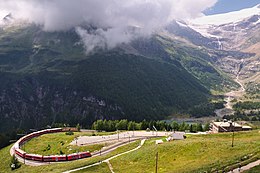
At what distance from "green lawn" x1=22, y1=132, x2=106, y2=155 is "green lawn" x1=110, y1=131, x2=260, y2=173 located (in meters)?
39.4

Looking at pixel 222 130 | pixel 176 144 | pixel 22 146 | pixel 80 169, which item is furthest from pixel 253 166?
pixel 22 146

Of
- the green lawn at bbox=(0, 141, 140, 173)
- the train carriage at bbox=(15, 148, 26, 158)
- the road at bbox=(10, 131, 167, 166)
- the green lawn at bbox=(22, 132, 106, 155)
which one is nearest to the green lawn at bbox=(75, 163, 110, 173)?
the green lawn at bbox=(0, 141, 140, 173)

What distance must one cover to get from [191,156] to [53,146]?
8824cm

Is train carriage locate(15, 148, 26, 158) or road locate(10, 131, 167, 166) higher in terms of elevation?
road locate(10, 131, 167, 166)

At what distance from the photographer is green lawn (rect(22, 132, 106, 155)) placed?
150 m

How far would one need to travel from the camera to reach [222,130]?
16075 cm

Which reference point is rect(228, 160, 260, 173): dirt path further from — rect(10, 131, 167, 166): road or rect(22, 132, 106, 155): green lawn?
rect(22, 132, 106, 155): green lawn

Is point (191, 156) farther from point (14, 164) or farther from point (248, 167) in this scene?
point (14, 164)

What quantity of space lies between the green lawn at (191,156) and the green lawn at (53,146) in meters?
39.4

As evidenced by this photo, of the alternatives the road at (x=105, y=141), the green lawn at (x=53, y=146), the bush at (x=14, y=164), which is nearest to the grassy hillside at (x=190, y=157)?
the road at (x=105, y=141)

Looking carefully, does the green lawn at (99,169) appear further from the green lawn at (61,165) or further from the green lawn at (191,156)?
the green lawn at (191,156)

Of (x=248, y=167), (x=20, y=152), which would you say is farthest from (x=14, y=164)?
(x=248, y=167)

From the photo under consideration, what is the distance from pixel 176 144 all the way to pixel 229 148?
1975 centimetres

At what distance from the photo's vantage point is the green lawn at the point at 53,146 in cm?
15050
